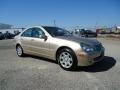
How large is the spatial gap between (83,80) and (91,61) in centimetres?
104

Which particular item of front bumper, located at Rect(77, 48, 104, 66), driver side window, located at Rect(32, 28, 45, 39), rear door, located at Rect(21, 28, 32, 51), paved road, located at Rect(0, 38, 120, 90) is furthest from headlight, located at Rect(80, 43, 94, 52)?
rear door, located at Rect(21, 28, 32, 51)

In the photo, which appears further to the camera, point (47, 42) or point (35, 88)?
point (47, 42)

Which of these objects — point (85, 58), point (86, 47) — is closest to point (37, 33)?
point (86, 47)

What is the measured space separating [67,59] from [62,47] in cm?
48

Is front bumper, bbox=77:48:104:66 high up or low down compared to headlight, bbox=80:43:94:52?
A: down

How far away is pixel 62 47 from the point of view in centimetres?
649

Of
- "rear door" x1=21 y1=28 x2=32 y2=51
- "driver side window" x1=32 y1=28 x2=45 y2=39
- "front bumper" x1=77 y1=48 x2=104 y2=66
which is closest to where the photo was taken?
"front bumper" x1=77 y1=48 x2=104 y2=66

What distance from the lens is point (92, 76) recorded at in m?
5.59

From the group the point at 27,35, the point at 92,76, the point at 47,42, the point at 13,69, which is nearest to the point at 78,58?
the point at 92,76

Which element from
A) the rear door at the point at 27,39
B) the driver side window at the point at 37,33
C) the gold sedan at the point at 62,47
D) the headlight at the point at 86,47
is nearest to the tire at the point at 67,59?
the gold sedan at the point at 62,47

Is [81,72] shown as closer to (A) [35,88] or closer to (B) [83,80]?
(B) [83,80]

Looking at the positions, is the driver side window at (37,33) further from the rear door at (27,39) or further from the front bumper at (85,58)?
the front bumper at (85,58)

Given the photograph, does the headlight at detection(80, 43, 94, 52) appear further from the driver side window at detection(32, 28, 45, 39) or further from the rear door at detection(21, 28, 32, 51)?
the rear door at detection(21, 28, 32, 51)

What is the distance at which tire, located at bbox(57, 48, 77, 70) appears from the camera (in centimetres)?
613
